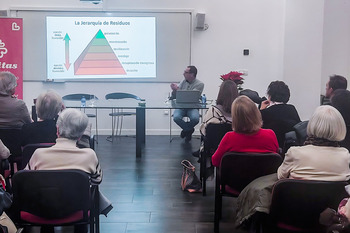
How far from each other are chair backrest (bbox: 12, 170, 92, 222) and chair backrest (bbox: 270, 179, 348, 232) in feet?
3.79

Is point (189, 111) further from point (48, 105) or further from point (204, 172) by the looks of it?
point (48, 105)

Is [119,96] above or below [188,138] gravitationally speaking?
above

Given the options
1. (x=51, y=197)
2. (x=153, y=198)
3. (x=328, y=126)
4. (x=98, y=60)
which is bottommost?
(x=153, y=198)

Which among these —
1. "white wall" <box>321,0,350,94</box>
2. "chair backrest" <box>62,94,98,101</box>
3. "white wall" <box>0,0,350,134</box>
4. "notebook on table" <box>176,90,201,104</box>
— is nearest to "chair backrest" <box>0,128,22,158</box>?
"notebook on table" <box>176,90,201,104</box>

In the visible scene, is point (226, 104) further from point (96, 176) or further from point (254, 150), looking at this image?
point (96, 176)

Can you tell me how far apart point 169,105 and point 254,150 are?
125 inches

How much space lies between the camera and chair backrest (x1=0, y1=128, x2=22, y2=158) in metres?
3.86

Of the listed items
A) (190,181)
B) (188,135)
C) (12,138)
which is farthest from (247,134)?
(188,135)

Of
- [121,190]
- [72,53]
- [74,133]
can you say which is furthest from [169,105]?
[74,133]

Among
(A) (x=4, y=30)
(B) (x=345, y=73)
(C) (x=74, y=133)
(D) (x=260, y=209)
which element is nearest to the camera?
(D) (x=260, y=209)

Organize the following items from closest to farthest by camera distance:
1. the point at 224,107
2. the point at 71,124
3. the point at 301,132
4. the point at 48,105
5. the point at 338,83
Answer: the point at 71,124 < the point at 48,105 < the point at 301,132 < the point at 224,107 < the point at 338,83

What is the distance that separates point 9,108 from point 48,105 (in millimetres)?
800

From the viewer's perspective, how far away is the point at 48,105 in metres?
3.53

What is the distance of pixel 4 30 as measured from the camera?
6723 mm
